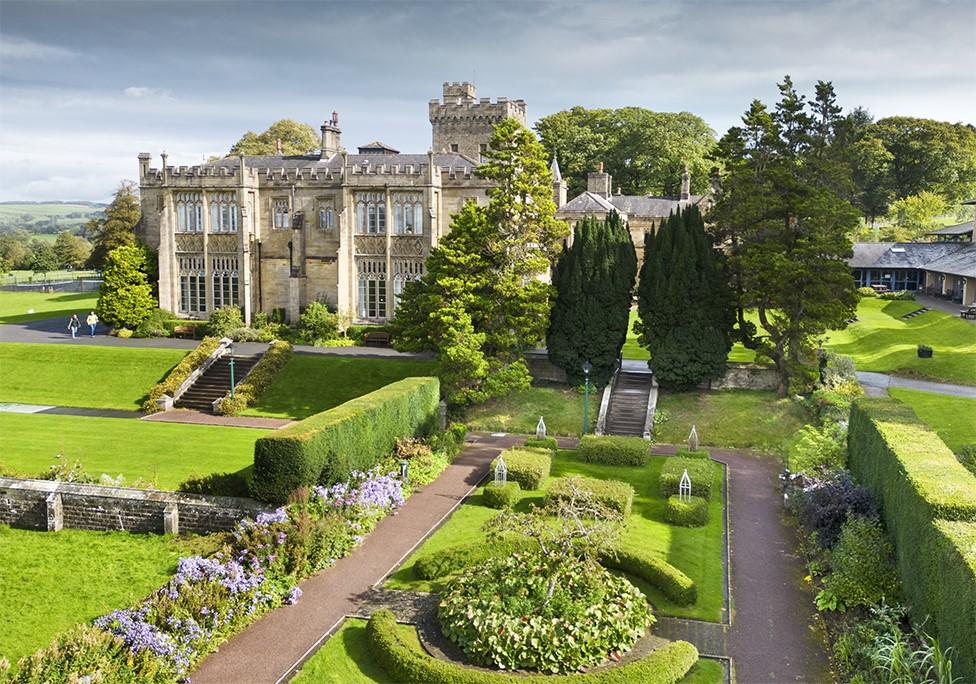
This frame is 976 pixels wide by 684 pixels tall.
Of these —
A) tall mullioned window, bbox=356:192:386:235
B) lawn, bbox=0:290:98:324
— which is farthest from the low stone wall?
lawn, bbox=0:290:98:324

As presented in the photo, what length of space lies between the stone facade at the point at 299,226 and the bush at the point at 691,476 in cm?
2798

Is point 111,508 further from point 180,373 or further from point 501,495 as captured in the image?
point 180,373

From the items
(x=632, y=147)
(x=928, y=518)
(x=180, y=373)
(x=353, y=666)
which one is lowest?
(x=353, y=666)

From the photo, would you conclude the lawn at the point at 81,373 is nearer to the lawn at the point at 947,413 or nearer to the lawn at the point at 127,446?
the lawn at the point at 127,446

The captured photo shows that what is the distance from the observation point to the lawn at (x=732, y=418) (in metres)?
35.7

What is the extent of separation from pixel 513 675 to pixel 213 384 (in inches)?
1265

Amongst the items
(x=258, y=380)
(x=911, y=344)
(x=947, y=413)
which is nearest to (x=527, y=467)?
(x=947, y=413)

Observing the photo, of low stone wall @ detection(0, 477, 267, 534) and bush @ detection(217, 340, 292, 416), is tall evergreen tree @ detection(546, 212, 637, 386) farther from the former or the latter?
low stone wall @ detection(0, 477, 267, 534)

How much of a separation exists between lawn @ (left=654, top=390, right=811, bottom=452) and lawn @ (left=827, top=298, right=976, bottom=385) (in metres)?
9.04

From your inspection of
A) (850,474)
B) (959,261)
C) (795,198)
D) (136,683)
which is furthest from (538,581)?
(959,261)

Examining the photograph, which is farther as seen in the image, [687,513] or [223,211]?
[223,211]

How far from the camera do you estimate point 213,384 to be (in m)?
43.9

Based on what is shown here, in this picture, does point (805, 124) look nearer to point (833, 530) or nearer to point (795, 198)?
point (795, 198)

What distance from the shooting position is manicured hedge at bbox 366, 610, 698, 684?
15.7 meters
